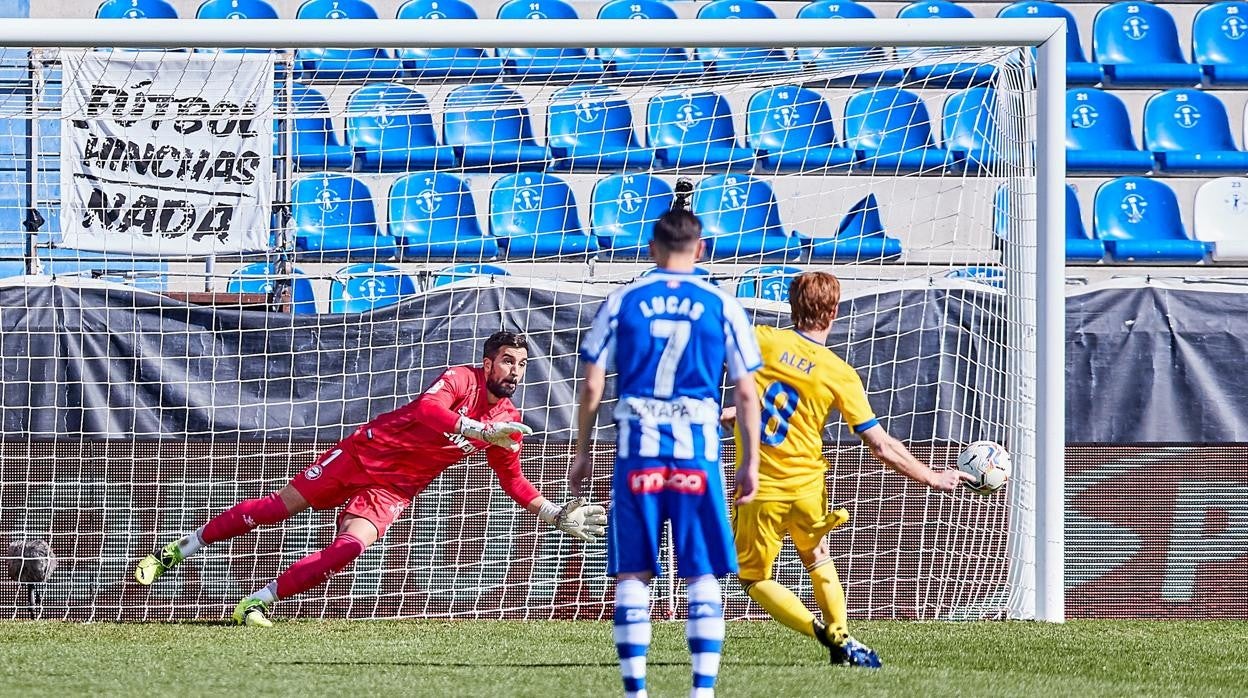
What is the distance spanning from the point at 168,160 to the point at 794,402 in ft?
15.4

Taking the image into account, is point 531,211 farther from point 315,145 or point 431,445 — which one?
point 431,445

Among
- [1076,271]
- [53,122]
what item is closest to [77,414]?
[53,122]

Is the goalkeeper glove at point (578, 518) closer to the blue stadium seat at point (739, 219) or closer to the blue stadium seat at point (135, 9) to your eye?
the blue stadium seat at point (739, 219)

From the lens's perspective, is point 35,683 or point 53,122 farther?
point 53,122

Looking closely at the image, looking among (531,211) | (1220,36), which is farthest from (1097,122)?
(531,211)

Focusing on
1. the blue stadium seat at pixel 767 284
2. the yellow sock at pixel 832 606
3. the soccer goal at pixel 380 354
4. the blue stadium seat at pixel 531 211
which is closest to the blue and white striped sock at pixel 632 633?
the yellow sock at pixel 832 606

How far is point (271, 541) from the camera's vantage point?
7645mm

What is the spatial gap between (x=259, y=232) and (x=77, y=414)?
1735 millimetres

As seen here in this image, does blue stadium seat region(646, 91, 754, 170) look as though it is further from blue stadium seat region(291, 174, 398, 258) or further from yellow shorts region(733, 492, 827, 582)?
yellow shorts region(733, 492, 827, 582)

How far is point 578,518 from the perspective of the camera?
22.6 ft

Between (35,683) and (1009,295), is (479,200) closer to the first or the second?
(1009,295)

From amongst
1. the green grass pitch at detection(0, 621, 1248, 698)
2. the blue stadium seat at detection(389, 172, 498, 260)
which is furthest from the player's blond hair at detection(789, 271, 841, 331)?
the blue stadium seat at detection(389, 172, 498, 260)

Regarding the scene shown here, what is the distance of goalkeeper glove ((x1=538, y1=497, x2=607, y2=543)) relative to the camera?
22.5ft

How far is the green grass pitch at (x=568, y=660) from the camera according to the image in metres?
4.86
